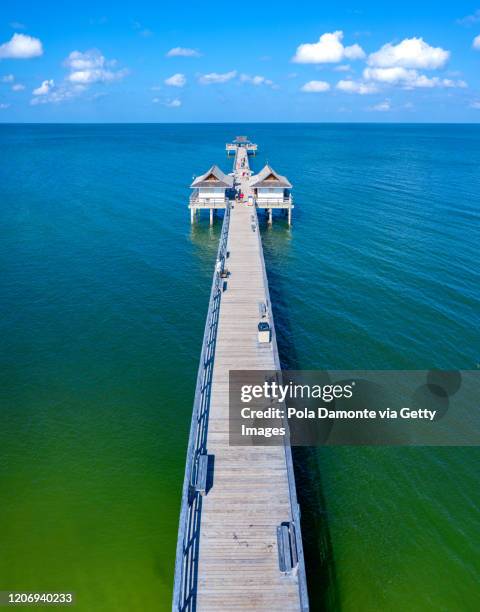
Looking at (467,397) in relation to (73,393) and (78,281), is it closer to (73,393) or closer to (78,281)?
(73,393)

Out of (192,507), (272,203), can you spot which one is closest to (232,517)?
(192,507)

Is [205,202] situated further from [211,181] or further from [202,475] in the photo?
[202,475]

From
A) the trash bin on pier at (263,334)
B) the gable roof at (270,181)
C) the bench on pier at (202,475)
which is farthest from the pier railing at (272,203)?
the bench on pier at (202,475)

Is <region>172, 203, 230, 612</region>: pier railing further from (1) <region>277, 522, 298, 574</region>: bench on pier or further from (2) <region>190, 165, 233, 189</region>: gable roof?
(2) <region>190, 165, 233, 189</region>: gable roof

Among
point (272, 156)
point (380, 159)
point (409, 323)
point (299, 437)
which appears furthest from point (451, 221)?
point (272, 156)

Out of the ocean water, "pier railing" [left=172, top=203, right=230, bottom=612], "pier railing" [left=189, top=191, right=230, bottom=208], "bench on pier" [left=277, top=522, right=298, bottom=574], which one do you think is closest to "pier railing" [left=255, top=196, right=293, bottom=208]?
the ocean water
